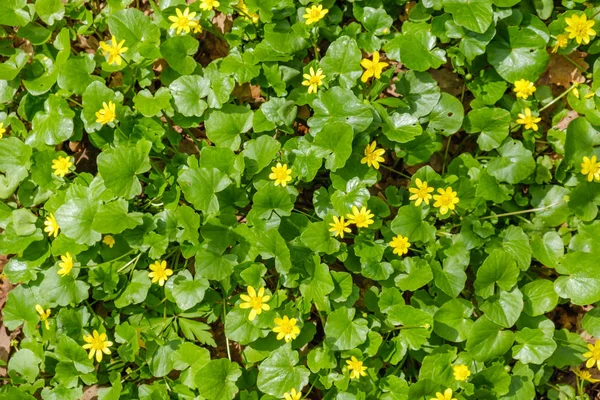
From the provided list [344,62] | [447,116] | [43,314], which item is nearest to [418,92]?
[447,116]

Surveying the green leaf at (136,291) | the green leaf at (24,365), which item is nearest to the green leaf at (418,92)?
the green leaf at (136,291)

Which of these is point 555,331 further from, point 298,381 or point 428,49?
point 428,49

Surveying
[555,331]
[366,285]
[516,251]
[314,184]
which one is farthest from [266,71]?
[555,331]

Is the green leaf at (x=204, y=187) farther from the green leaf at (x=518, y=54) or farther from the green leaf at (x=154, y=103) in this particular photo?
the green leaf at (x=518, y=54)

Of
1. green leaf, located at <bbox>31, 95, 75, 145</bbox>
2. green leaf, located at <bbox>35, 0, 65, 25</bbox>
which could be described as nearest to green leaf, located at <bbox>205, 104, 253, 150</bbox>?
green leaf, located at <bbox>31, 95, 75, 145</bbox>

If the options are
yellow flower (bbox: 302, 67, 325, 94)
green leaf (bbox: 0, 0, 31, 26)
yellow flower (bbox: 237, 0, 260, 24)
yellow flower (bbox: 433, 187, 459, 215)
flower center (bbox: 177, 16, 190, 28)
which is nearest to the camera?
yellow flower (bbox: 433, 187, 459, 215)

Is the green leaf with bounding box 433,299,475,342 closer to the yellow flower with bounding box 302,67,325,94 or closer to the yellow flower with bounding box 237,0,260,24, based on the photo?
the yellow flower with bounding box 302,67,325,94
